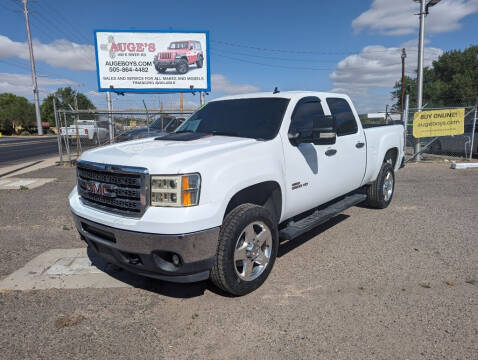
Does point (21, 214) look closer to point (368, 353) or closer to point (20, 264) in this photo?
point (20, 264)

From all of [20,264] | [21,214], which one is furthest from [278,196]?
[21,214]

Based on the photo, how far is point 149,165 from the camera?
106 inches

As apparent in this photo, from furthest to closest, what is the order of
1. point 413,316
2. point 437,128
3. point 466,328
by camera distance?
point 437,128 → point 413,316 → point 466,328

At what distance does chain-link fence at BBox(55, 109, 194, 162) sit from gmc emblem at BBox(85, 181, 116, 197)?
334 inches

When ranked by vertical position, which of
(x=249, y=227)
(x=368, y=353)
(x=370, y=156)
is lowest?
(x=368, y=353)

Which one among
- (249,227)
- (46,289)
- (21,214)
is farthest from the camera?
(21,214)

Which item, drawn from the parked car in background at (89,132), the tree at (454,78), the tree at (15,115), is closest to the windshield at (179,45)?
the parked car in background at (89,132)

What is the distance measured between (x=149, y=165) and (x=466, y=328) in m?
2.81

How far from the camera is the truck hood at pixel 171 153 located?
8.82ft

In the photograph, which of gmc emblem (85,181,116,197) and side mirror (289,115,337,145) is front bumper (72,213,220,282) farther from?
side mirror (289,115,337,145)

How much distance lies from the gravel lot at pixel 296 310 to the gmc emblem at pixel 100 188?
3.39 ft

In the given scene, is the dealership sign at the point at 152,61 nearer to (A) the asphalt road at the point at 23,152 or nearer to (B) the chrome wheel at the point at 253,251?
(A) the asphalt road at the point at 23,152

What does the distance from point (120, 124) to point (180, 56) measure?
4803mm

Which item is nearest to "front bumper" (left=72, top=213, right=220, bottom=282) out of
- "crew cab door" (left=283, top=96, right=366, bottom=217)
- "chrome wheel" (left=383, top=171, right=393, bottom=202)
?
"crew cab door" (left=283, top=96, right=366, bottom=217)
